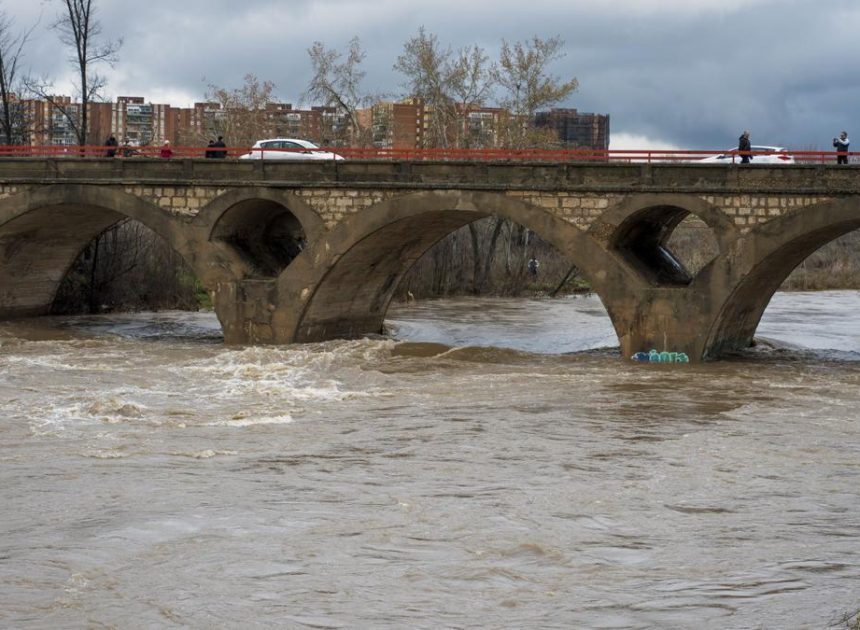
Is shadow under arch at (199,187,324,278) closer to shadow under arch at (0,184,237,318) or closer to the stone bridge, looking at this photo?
the stone bridge

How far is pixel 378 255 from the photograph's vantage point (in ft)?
114

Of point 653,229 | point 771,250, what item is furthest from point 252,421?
point 653,229

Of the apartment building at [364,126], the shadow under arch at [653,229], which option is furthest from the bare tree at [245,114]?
the shadow under arch at [653,229]

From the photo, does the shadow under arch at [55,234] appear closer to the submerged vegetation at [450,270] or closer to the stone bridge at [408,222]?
the stone bridge at [408,222]

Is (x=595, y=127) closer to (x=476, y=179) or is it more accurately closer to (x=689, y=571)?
(x=476, y=179)

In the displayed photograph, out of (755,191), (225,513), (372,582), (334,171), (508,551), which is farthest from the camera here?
(334,171)

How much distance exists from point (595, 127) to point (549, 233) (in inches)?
2560

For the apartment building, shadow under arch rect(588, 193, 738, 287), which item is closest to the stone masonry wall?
shadow under arch rect(588, 193, 738, 287)

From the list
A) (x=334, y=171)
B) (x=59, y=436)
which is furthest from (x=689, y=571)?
(x=334, y=171)

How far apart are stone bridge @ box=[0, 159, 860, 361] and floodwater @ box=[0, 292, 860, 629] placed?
2124 mm

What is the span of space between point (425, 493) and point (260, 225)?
2046 centimetres

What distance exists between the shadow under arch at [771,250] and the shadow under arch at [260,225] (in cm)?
1002

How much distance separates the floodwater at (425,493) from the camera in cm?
1233

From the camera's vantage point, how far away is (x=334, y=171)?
32.6 meters
